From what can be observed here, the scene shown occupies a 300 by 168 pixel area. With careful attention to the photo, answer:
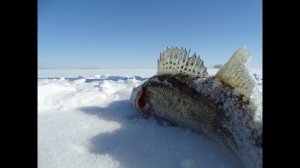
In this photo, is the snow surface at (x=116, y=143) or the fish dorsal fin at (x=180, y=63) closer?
the snow surface at (x=116, y=143)

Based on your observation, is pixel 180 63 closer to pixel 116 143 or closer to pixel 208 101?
pixel 208 101

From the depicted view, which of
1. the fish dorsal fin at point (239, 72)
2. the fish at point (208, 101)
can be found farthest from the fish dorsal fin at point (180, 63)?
the fish dorsal fin at point (239, 72)

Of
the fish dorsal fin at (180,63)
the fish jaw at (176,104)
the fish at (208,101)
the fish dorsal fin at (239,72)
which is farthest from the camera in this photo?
the fish dorsal fin at (180,63)

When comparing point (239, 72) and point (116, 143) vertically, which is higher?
point (239, 72)

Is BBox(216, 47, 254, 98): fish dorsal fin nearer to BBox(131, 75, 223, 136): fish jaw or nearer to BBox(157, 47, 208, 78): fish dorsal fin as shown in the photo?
BBox(131, 75, 223, 136): fish jaw

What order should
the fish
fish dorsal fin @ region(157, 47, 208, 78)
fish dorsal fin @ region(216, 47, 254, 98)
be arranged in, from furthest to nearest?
fish dorsal fin @ region(157, 47, 208, 78) → fish dorsal fin @ region(216, 47, 254, 98) → the fish

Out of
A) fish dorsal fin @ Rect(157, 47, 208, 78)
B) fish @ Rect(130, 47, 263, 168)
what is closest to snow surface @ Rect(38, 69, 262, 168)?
fish @ Rect(130, 47, 263, 168)

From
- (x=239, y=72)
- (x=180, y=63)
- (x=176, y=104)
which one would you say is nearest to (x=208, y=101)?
(x=239, y=72)

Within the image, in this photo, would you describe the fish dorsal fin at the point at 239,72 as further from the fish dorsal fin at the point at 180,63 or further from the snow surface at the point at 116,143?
the fish dorsal fin at the point at 180,63
